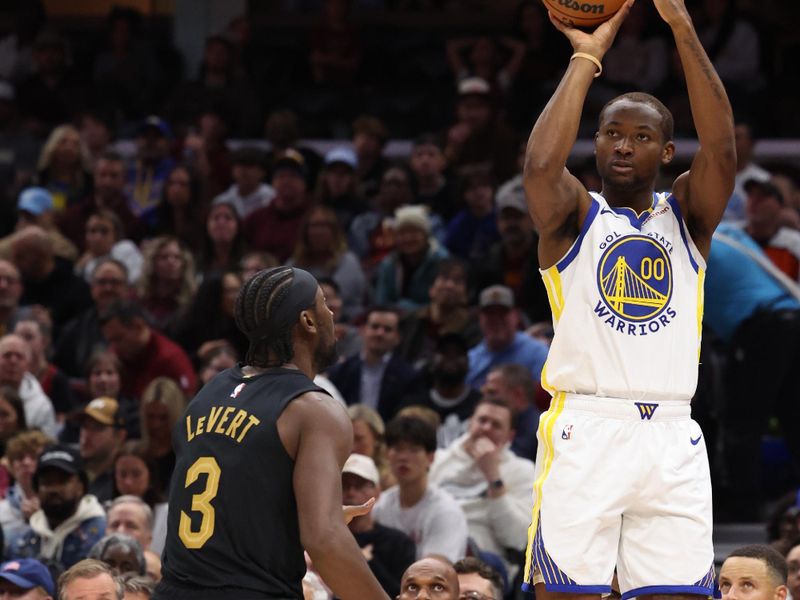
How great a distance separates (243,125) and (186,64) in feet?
5.53

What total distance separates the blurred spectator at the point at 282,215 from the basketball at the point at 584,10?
284 inches

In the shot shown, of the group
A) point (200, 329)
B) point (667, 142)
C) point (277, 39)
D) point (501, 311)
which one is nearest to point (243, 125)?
point (277, 39)

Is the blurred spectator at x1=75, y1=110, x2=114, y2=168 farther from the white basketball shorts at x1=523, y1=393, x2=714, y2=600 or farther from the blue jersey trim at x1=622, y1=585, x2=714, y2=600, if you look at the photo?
the blue jersey trim at x1=622, y1=585, x2=714, y2=600

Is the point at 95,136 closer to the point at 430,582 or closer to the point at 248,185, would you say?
the point at 248,185

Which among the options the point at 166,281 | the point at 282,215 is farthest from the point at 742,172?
the point at 166,281

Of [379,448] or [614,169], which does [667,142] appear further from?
[379,448]

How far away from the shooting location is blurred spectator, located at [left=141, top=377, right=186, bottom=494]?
965 cm

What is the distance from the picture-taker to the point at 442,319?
10.7m

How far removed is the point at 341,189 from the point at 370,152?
2.49 ft

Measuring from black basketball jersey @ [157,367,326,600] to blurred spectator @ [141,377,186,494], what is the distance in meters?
5.23

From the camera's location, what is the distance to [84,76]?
1527 centimetres

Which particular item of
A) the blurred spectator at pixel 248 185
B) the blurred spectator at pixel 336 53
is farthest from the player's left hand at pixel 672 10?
the blurred spectator at pixel 336 53

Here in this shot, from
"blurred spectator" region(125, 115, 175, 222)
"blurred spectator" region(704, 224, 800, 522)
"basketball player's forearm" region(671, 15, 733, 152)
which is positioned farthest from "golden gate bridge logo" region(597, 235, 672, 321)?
"blurred spectator" region(125, 115, 175, 222)

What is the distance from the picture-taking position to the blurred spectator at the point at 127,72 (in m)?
15.1
